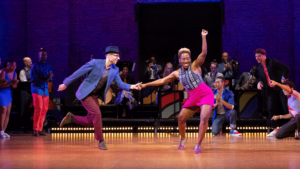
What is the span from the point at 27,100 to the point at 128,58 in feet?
13.1

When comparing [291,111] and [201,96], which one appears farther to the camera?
[291,111]

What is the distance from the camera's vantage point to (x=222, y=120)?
7625 mm

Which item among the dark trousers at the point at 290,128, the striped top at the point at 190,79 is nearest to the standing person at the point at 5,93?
the striped top at the point at 190,79

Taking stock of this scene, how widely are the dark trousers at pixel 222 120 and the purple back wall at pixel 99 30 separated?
12.1 feet

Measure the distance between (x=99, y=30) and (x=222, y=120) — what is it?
5.86 metres

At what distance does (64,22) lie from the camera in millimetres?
11008

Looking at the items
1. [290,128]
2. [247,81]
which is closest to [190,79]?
[290,128]

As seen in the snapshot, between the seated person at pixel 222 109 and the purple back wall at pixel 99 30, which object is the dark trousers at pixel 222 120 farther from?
the purple back wall at pixel 99 30

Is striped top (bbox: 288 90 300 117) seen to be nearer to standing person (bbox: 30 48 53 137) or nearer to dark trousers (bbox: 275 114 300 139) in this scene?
dark trousers (bbox: 275 114 300 139)

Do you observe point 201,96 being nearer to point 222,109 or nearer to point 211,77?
point 222,109

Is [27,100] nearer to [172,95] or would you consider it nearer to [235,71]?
[172,95]

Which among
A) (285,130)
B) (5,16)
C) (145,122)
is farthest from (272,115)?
(5,16)

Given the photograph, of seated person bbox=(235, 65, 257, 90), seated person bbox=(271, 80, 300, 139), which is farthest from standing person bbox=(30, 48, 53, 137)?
seated person bbox=(235, 65, 257, 90)

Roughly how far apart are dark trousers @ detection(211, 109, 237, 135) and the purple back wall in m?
3.68
